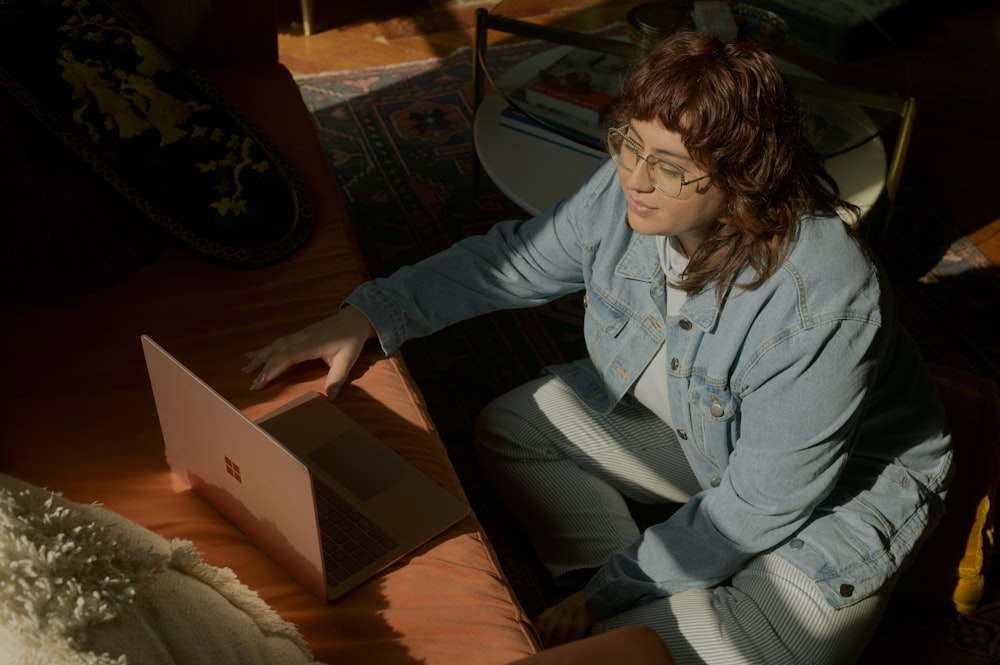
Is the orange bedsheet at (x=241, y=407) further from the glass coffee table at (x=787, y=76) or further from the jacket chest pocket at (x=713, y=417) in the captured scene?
the glass coffee table at (x=787, y=76)

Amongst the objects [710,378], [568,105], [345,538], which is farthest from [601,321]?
[568,105]

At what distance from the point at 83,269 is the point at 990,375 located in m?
1.71

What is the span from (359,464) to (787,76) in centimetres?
120

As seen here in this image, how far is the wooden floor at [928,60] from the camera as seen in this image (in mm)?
2504

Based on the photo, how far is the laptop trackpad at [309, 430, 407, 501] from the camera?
4.16ft

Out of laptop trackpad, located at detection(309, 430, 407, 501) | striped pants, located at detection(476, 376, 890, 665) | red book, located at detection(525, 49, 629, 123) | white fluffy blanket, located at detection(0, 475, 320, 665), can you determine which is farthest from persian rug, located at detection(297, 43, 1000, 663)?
white fluffy blanket, located at detection(0, 475, 320, 665)

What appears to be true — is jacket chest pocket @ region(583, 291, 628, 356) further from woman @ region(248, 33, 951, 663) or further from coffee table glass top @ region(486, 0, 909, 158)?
coffee table glass top @ region(486, 0, 909, 158)

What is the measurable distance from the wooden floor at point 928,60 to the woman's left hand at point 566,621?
4.93 ft

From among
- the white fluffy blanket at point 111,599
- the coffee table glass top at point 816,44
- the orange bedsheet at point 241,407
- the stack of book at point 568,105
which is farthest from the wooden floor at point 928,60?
the white fluffy blanket at point 111,599

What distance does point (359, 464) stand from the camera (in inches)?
50.8

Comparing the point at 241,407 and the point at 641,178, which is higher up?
the point at 641,178

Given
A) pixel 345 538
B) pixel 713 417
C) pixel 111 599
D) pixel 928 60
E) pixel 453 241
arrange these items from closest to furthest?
1. pixel 111 599
2. pixel 345 538
3. pixel 713 417
4. pixel 453 241
5. pixel 928 60

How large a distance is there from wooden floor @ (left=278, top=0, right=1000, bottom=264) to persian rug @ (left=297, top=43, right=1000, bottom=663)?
0.12 m

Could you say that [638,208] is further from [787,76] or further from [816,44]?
[816,44]
